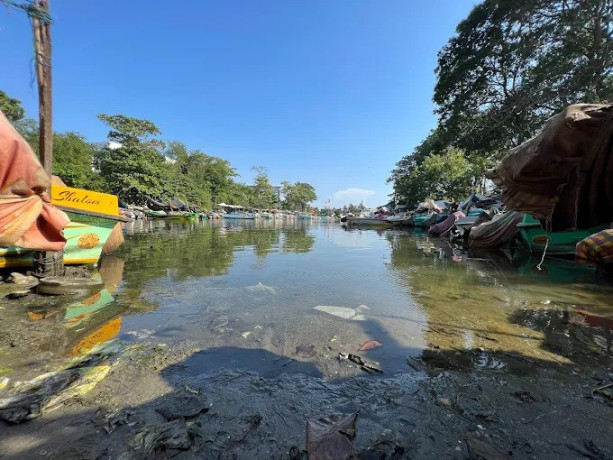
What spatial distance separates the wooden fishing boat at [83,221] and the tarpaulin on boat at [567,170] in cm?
803

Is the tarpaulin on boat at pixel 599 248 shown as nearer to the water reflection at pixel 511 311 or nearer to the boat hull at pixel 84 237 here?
the water reflection at pixel 511 311

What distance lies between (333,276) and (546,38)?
17.5 meters

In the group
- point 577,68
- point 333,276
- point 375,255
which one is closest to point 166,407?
point 333,276

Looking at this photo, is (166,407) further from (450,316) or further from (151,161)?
(151,161)

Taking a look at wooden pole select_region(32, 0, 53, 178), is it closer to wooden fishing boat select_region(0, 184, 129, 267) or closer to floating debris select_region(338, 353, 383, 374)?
Result: wooden fishing boat select_region(0, 184, 129, 267)

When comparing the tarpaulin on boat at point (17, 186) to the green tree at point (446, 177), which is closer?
the tarpaulin on boat at point (17, 186)

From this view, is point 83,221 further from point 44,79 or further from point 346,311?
point 346,311

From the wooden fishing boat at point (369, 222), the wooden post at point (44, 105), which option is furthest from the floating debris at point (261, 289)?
the wooden fishing boat at point (369, 222)

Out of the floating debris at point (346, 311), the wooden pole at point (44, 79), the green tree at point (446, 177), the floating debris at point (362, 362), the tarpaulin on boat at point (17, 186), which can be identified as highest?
the green tree at point (446, 177)

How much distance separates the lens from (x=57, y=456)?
5.60ft

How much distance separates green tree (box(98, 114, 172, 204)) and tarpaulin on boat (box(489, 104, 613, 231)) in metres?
38.0

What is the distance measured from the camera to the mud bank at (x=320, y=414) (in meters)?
1.80

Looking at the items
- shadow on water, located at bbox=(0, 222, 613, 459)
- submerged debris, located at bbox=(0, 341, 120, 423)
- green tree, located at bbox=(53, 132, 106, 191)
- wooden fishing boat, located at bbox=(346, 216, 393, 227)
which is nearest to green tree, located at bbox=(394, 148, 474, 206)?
wooden fishing boat, located at bbox=(346, 216, 393, 227)

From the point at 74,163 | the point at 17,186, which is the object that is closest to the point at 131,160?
the point at 74,163
